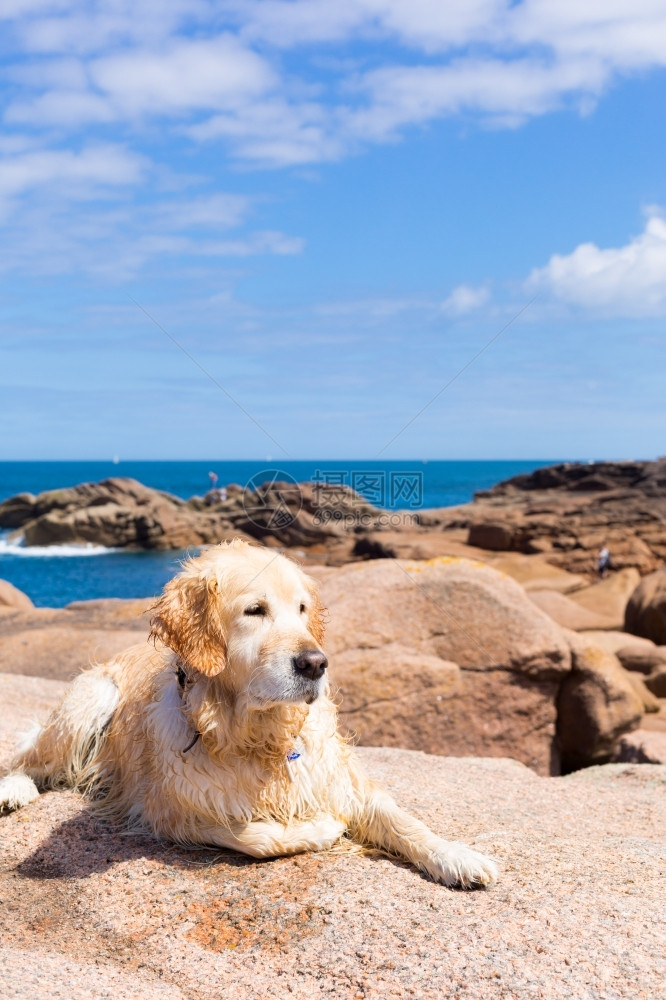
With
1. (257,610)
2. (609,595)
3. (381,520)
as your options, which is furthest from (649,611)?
(381,520)

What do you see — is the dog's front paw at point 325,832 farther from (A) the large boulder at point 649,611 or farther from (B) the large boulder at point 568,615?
(B) the large boulder at point 568,615

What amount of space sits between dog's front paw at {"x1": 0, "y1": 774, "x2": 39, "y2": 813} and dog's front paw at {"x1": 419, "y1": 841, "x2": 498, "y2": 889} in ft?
9.34

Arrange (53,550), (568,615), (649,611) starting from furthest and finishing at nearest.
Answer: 1. (53,550)
2. (568,615)
3. (649,611)

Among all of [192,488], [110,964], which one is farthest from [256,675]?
[192,488]

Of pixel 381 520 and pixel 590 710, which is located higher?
pixel 381 520

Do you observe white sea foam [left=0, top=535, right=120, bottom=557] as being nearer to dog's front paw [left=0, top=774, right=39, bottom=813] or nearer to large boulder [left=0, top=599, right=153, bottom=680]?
large boulder [left=0, top=599, right=153, bottom=680]

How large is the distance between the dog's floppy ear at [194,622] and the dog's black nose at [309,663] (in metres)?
0.47

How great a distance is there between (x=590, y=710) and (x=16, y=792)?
7.53 metres

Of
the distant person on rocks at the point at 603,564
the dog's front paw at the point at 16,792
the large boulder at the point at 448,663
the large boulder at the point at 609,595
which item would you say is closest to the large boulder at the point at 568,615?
the large boulder at the point at 609,595

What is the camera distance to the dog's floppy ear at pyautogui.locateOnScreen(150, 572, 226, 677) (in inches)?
187

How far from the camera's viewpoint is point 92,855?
17.2 feet

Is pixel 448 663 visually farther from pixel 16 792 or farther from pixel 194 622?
pixel 194 622

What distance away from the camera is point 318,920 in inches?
173

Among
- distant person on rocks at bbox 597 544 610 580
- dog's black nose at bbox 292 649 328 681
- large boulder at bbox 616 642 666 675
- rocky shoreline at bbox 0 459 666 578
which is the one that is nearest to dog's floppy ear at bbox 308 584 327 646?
dog's black nose at bbox 292 649 328 681
